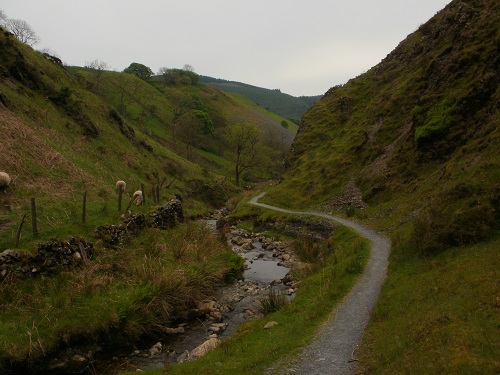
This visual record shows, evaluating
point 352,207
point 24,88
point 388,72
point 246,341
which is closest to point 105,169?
point 24,88

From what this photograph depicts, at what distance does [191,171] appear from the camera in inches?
2611

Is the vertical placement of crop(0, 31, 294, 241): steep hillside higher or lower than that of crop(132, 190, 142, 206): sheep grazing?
higher

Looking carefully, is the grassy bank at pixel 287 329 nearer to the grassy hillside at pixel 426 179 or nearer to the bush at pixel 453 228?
the grassy hillside at pixel 426 179

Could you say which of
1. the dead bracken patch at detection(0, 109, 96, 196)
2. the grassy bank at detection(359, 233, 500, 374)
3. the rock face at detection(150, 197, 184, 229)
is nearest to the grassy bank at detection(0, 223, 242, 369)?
the rock face at detection(150, 197, 184, 229)

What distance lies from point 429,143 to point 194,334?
26.5 m

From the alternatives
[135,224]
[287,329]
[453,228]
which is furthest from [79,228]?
[453,228]

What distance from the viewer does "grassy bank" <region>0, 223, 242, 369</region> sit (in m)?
13.4

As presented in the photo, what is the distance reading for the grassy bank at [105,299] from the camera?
1336 centimetres

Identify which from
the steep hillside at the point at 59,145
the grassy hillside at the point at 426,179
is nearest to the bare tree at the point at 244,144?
the steep hillside at the point at 59,145

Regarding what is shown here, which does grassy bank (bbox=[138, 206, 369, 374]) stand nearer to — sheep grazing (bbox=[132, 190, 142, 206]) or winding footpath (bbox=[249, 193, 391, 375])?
winding footpath (bbox=[249, 193, 391, 375])

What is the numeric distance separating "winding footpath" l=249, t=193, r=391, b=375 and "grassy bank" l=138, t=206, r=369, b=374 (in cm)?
43

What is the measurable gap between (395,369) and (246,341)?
600 centimetres

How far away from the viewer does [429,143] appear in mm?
31109

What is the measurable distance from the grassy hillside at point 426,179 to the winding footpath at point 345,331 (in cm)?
57
